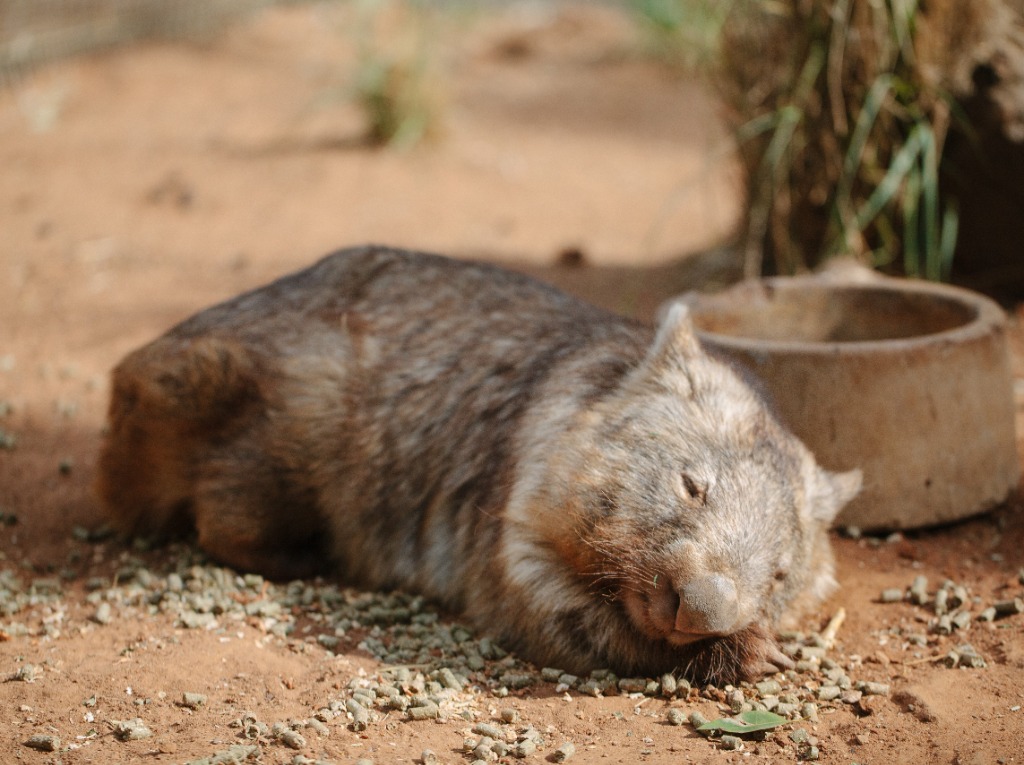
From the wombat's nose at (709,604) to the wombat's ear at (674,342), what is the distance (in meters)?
0.76

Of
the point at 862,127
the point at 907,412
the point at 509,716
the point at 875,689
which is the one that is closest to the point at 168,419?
the point at 509,716

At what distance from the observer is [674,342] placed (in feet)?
11.3

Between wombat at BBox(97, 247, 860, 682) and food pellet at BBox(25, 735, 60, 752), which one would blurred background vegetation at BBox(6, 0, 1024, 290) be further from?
food pellet at BBox(25, 735, 60, 752)

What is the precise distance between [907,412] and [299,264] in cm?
392

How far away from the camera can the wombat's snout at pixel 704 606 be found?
2850mm

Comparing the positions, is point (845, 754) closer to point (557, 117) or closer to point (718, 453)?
point (718, 453)

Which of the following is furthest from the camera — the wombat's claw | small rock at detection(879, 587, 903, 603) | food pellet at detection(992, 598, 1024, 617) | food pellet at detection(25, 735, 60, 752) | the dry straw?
the dry straw

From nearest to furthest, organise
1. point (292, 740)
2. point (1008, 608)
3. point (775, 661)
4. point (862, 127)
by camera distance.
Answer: point (292, 740), point (775, 661), point (1008, 608), point (862, 127)

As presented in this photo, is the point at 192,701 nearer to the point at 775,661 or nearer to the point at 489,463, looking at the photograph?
the point at 489,463

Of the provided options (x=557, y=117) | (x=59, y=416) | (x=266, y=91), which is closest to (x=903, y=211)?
(x=59, y=416)

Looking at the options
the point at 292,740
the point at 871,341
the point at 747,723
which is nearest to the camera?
the point at 292,740

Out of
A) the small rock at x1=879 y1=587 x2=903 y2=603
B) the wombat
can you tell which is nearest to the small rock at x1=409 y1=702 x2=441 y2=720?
the wombat

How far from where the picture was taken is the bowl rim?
3926 mm

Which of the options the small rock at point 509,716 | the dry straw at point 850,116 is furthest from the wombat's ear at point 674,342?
the dry straw at point 850,116
